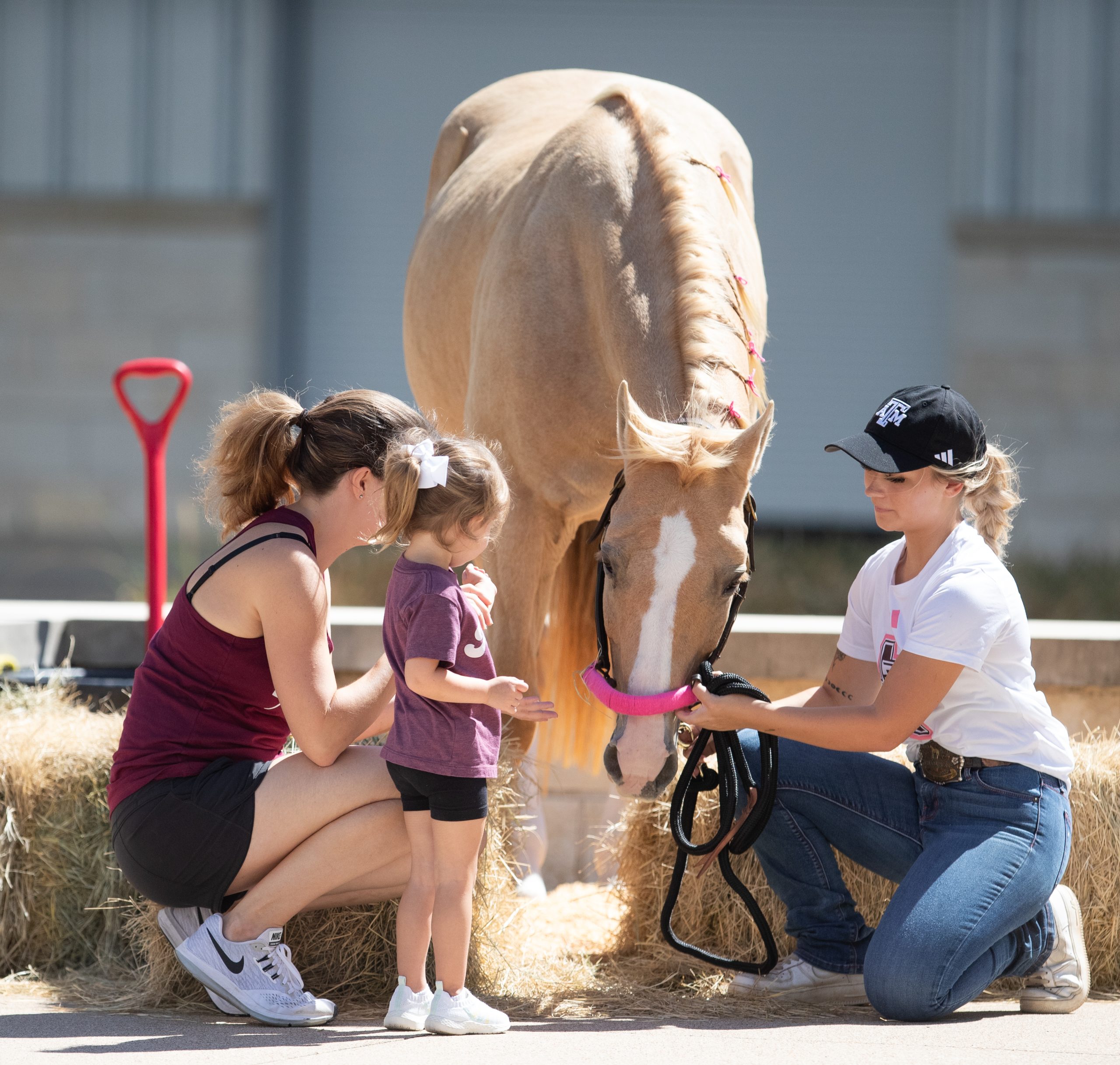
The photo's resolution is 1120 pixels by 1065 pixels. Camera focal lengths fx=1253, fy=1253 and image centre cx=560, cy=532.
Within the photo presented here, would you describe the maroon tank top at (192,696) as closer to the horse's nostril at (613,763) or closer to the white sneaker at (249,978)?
the white sneaker at (249,978)

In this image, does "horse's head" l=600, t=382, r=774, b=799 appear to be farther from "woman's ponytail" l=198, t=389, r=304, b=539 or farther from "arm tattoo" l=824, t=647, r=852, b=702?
"woman's ponytail" l=198, t=389, r=304, b=539

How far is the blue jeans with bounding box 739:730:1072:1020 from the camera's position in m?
2.29

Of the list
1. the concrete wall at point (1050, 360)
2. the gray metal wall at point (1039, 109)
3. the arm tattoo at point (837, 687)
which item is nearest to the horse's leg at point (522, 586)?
the arm tattoo at point (837, 687)

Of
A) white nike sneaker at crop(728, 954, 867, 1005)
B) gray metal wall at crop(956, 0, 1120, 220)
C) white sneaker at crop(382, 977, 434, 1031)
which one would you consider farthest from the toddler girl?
gray metal wall at crop(956, 0, 1120, 220)

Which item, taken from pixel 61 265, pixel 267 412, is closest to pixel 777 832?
pixel 267 412

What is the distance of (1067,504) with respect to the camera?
31.7ft

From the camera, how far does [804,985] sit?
2545 mm

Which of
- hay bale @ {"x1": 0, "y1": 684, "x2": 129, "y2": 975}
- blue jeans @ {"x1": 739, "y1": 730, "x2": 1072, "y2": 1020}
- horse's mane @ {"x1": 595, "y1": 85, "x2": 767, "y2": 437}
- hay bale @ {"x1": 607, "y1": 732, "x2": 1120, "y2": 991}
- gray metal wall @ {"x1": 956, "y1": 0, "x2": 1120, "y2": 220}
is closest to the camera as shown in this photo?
blue jeans @ {"x1": 739, "y1": 730, "x2": 1072, "y2": 1020}

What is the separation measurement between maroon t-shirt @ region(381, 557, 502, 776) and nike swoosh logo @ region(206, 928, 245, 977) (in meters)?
0.46

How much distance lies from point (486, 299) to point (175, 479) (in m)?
6.82

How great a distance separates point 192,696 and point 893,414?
1.45 meters

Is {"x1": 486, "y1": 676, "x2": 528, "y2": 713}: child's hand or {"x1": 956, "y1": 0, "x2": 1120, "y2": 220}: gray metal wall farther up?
{"x1": 956, "y1": 0, "x2": 1120, "y2": 220}: gray metal wall

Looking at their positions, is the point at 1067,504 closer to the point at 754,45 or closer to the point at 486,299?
Result: the point at 754,45

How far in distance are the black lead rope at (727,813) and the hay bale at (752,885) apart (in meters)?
0.26
